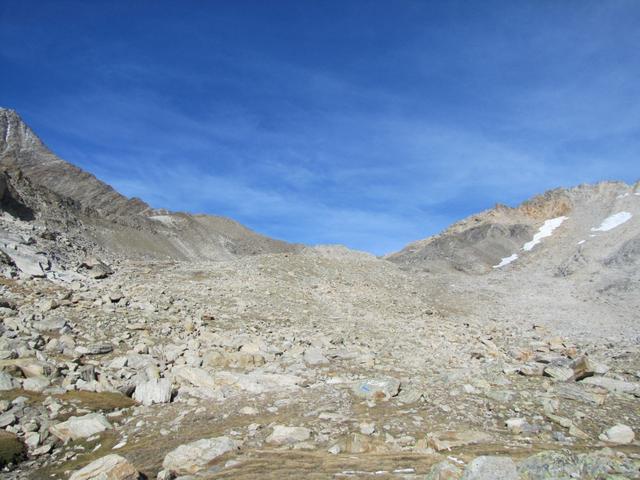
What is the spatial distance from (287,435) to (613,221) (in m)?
86.1

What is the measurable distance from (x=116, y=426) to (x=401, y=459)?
6256mm

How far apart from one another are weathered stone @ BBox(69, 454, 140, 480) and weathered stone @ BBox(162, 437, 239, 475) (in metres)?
0.73

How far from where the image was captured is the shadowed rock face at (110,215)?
172ft

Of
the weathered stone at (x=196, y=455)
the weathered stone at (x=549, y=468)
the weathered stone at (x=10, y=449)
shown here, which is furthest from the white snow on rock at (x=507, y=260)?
the weathered stone at (x=10, y=449)

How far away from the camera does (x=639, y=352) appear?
21.9 meters

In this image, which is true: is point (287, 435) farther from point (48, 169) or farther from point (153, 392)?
point (48, 169)

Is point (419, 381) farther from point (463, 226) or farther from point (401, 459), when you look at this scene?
point (463, 226)

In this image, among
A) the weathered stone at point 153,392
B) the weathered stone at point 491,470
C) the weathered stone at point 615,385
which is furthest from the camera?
the weathered stone at point 615,385

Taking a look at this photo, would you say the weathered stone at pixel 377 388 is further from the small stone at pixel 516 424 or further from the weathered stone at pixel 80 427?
the weathered stone at pixel 80 427

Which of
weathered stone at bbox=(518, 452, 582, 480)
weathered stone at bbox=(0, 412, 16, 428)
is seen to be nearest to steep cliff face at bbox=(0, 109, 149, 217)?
weathered stone at bbox=(0, 412, 16, 428)

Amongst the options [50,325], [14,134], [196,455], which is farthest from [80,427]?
[14,134]

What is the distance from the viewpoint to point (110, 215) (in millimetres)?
62281

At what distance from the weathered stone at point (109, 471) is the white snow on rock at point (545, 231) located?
274 feet

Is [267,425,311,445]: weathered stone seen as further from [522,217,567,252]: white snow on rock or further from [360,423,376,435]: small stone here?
[522,217,567,252]: white snow on rock
